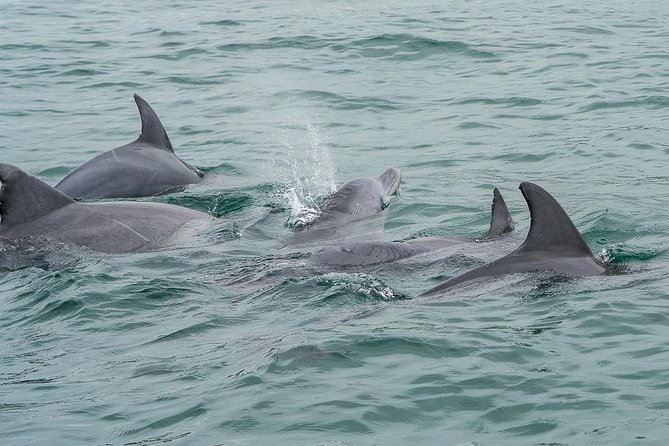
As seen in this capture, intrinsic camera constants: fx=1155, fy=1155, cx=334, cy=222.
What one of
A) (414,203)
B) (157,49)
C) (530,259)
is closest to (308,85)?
(157,49)

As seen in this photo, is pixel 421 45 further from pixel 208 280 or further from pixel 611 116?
pixel 208 280

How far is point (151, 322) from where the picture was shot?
948cm

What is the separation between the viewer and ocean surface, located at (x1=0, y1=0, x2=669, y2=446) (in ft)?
24.0

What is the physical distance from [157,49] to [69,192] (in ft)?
45.6

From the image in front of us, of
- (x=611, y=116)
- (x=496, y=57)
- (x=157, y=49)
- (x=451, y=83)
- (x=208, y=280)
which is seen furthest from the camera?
(x=157, y=49)

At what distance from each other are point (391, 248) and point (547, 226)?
6.43 feet

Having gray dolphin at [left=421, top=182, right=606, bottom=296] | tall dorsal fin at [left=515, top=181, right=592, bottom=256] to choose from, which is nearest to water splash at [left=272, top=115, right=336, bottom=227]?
gray dolphin at [left=421, top=182, right=606, bottom=296]

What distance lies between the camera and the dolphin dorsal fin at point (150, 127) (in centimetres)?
1478

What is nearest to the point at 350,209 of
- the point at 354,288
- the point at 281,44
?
the point at 354,288

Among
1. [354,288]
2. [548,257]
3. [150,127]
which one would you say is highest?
[150,127]

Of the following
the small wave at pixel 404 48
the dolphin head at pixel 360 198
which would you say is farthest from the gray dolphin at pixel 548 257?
the small wave at pixel 404 48

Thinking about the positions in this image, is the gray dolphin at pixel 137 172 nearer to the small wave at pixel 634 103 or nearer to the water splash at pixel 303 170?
the water splash at pixel 303 170

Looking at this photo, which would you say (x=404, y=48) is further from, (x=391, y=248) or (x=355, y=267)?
(x=355, y=267)

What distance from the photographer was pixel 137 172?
47.6ft
